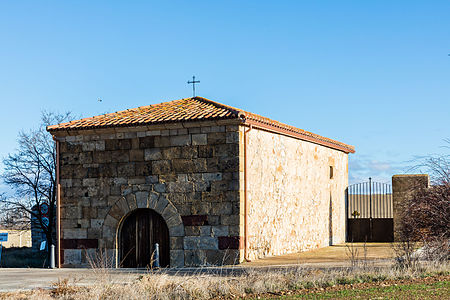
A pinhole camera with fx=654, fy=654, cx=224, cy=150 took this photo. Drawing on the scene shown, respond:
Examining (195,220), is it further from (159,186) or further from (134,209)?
(134,209)

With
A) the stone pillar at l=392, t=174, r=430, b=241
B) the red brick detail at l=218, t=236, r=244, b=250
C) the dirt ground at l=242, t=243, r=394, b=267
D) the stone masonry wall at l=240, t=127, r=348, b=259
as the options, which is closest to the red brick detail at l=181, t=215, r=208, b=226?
the red brick detail at l=218, t=236, r=244, b=250

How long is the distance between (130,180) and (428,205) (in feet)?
26.2

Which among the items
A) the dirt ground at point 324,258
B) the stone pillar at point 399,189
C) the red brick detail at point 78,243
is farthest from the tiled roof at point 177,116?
the stone pillar at point 399,189

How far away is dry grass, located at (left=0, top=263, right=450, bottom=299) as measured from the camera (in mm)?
11273

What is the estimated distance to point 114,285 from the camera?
460 inches

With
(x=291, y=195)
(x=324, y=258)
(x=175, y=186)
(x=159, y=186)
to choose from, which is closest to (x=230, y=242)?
(x=175, y=186)

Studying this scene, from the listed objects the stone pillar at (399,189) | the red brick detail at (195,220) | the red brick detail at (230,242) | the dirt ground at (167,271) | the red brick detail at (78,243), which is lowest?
the dirt ground at (167,271)

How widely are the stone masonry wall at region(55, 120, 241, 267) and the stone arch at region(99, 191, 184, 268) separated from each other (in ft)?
0.09

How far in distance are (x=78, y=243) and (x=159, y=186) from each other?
10.1 feet

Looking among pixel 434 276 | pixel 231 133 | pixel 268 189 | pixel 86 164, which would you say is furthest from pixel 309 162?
pixel 434 276

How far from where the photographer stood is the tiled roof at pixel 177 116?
17.3 m

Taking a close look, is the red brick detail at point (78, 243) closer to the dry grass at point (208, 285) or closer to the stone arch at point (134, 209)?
the stone arch at point (134, 209)

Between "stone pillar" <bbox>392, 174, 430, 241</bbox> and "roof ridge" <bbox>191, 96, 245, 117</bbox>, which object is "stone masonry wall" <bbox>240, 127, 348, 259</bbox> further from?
"stone pillar" <bbox>392, 174, 430, 241</bbox>

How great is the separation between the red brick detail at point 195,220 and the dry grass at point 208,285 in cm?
437
